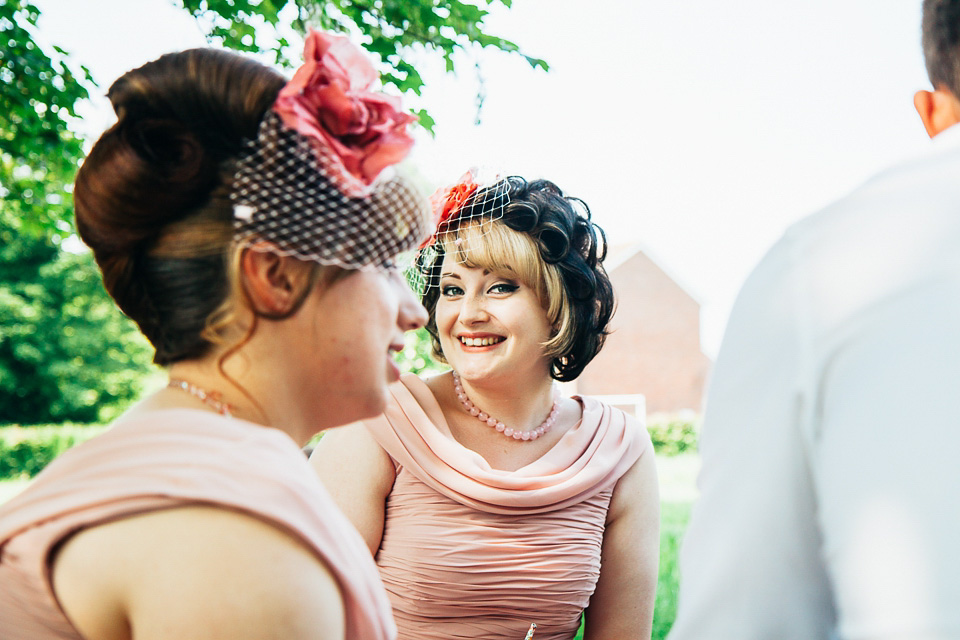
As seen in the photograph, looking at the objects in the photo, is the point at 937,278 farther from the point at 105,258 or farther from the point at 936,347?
the point at 105,258

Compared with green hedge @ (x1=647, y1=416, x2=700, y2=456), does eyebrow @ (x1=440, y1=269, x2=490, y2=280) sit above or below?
above

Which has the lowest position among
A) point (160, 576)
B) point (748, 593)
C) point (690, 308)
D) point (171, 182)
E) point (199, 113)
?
point (690, 308)

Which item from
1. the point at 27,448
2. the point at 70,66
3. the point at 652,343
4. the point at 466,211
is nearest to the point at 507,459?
the point at 466,211

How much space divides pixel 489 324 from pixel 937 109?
1.93 m

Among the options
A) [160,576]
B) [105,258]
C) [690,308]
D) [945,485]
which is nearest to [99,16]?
[105,258]

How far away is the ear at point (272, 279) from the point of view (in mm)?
1404

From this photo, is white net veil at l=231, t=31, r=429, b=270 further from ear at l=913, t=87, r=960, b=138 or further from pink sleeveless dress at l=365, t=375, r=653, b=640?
pink sleeveless dress at l=365, t=375, r=653, b=640

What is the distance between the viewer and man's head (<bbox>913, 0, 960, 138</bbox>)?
4.08 feet

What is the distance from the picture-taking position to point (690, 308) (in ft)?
118

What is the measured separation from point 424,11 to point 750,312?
3.82 m

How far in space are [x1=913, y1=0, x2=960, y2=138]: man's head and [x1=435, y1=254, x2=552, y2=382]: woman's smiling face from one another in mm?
1830

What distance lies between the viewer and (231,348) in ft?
4.70

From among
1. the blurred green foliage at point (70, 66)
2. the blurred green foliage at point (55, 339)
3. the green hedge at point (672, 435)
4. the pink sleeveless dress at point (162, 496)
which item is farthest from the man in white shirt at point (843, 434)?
the blurred green foliage at point (55, 339)

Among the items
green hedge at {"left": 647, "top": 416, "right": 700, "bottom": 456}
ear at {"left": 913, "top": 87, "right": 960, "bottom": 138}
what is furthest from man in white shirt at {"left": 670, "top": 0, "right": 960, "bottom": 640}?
green hedge at {"left": 647, "top": 416, "right": 700, "bottom": 456}
